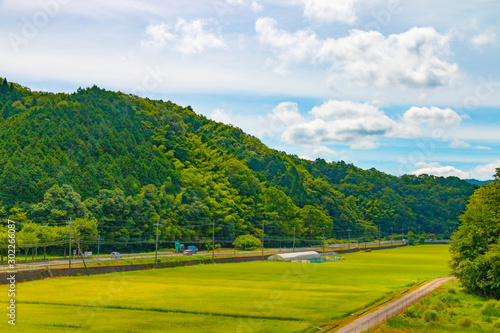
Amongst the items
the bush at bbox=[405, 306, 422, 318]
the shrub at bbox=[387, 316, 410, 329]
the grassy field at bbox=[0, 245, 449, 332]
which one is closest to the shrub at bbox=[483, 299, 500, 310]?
the bush at bbox=[405, 306, 422, 318]

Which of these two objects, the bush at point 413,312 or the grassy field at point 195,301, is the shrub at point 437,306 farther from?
the grassy field at point 195,301

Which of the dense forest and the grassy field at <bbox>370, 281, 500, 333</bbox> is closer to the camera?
the grassy field at <bbox>370, 281, 500, 333</bbox>

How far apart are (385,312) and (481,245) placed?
1391 centimetres

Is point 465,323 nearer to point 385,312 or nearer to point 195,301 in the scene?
point 385,312

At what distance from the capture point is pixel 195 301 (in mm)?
37062

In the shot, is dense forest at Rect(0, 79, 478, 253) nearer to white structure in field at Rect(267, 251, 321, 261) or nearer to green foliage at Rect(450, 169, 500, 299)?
white structure in field at Rect(267, 251, 321, 261)

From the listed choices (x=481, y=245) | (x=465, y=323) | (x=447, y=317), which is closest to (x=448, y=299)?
(x=447, y=317)

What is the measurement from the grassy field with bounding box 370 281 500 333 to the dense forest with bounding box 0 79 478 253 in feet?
154

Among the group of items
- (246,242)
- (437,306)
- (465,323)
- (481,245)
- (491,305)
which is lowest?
(465,323)

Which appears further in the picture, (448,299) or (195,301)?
(195,301)

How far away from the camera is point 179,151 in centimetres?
12862

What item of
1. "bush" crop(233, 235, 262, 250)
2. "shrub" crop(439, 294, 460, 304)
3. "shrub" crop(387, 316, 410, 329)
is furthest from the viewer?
"bush" crop(233, 235, 262, 250)

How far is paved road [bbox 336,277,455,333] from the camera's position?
27.4m

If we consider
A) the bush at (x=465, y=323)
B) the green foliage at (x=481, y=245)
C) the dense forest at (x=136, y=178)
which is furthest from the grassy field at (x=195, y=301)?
the dense forest at (x=136, y=178)
